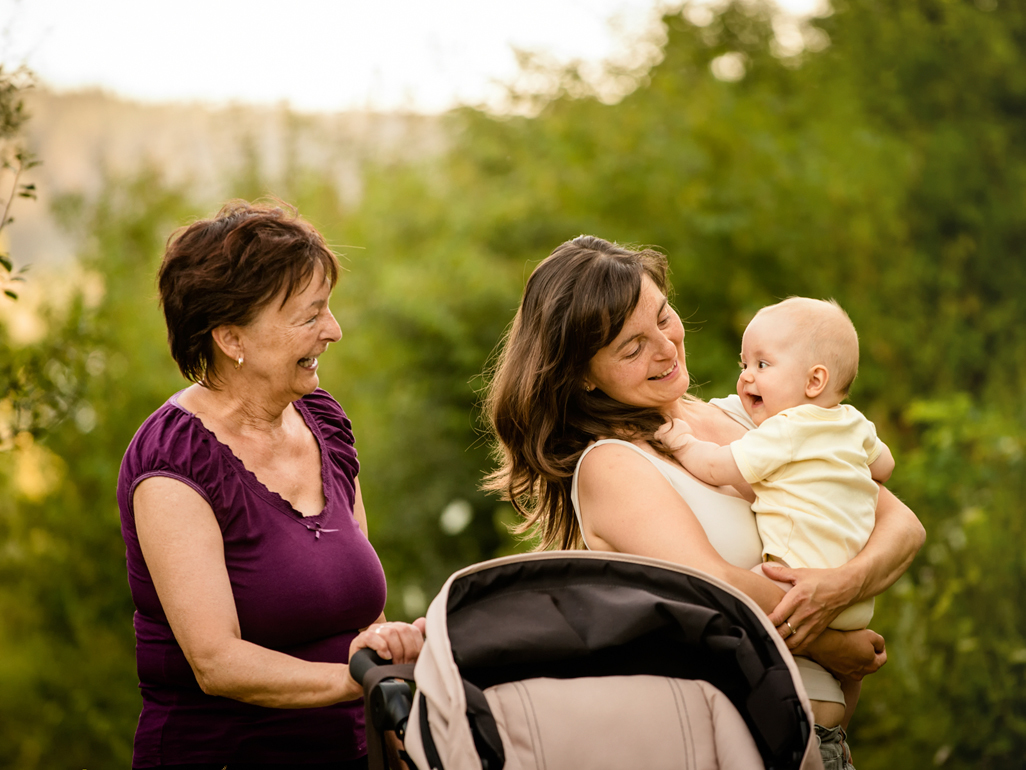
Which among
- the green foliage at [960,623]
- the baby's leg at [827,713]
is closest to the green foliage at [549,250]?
the green foliage at [960,623]

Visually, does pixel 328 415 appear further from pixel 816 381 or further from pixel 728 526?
pixel 816 381

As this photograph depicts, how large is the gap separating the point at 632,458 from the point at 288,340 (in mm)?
844

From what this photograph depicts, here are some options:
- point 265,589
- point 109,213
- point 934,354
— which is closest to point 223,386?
point 265,589

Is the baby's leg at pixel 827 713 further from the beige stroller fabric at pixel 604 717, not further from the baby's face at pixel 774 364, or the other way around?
the baby's face at pixel 774 364

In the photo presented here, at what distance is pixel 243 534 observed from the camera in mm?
2129

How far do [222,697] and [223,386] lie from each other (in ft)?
2.37

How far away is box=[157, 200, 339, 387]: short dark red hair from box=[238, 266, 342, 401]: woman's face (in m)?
0.02

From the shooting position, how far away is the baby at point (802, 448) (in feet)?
7.01

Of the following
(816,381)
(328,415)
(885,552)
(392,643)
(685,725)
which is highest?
(816,381)

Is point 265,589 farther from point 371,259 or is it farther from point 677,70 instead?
point 677,70

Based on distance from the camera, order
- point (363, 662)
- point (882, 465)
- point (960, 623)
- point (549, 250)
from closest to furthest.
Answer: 1. point (363, 662)
2. point (882, 465)
3. point (960, 623)
4. point (549, 250)

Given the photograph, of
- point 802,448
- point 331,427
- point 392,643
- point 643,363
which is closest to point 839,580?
point 802,448

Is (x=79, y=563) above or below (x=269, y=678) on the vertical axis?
below

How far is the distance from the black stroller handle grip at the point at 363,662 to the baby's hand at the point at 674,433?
2.76 ft
